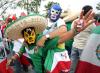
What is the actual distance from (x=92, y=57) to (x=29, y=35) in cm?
222

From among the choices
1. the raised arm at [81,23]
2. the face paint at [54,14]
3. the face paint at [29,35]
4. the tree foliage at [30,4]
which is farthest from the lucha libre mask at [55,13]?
the tree foliage at [30,4]

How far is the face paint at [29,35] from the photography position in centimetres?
667

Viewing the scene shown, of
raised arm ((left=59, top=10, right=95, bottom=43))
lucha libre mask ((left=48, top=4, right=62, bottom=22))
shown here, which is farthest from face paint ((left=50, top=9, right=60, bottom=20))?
raised arm ((left=59, top=10, right=95, bottom=43))

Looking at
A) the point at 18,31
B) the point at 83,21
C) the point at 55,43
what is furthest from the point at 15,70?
the point at 83,21

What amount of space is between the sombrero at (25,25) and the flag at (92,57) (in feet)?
6.72

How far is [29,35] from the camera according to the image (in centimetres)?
670

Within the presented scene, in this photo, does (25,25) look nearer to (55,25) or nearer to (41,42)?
(55,25)

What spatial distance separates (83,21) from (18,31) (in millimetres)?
Result: 1529

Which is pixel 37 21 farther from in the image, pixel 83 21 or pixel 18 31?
pixel 83 21

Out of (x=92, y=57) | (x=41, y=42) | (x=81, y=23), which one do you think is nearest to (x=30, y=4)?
(x=41, y=42)

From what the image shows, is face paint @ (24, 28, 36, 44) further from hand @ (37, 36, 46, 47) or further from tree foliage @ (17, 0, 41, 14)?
tree foliage @ (17, 0, 41, 14)

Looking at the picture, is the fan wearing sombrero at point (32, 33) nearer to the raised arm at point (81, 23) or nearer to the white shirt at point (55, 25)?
the white shirt at point (55, 25)

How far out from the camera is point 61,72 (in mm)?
6496

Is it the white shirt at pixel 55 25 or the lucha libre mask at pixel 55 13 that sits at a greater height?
the lucha libre mask at pixel 55 13
